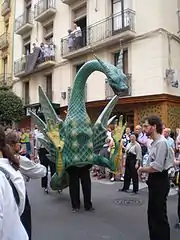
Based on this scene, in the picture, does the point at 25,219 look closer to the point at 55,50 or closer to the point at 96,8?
the point at 96,8

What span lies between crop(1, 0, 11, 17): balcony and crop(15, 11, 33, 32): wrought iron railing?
226 centimetres

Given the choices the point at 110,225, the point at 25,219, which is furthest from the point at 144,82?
the point at 25,219

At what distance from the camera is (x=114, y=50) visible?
1645cm

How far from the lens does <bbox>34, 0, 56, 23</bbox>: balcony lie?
66.4 feet

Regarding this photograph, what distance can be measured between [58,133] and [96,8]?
12.6m

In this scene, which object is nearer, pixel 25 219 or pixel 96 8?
pixel 25 219

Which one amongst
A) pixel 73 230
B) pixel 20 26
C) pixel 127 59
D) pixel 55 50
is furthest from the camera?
pixel 20 26

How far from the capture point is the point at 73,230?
527 cm

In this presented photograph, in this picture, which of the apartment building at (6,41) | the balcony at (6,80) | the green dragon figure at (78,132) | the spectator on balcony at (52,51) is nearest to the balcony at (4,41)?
the apartment building at (6,41)

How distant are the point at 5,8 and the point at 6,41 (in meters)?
2.83

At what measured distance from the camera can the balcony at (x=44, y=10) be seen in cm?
2025

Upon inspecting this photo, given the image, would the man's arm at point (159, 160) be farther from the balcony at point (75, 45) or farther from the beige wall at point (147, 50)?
the balcony at point (75, 45)

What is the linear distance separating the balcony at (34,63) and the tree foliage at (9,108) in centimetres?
202

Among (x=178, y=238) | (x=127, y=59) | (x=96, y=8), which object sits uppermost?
(x=96, y=8)
